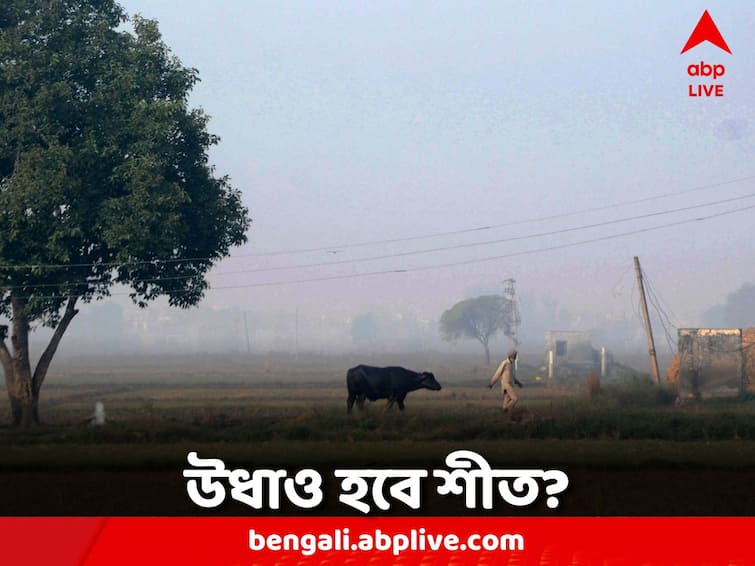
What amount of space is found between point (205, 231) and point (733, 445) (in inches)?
1064

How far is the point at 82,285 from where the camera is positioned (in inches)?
1886

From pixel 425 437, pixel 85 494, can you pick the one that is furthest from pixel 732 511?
pixel 425 437

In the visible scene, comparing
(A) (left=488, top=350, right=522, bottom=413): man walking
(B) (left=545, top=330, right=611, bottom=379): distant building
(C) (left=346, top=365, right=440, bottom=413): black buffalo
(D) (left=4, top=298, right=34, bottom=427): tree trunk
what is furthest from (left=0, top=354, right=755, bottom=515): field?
(B) (left=545, top=330, right=611, bottom=379): distant building

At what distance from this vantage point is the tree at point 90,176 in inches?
1779

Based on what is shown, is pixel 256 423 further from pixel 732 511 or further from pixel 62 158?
pixel 732 511

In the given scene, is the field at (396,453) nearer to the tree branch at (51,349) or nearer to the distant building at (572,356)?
the tree branch at (51,349)

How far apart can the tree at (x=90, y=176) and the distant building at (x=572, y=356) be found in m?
59.9

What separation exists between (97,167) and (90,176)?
21.0 inches

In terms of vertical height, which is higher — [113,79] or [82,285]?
[113,79]

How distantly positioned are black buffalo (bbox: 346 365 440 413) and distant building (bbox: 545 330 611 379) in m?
62.2
